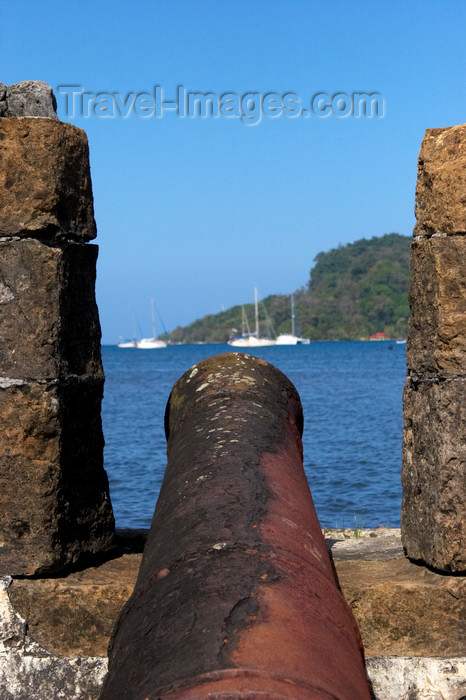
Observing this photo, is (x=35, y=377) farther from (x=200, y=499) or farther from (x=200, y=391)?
(x=200, y=499)

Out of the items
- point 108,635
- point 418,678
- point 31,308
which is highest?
point 31,308

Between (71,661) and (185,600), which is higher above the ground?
(185,600)

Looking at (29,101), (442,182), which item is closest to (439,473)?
(442,182)

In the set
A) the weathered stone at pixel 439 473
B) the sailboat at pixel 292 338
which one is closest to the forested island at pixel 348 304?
the sailboat at pixel 292 338

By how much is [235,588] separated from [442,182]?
2107mm

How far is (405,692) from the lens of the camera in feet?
11.0

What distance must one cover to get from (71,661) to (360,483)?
11.9 metres

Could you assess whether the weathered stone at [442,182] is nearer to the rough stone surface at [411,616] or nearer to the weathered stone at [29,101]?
the rough stone surface at [411,616]

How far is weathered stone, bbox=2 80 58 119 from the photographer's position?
369 cm

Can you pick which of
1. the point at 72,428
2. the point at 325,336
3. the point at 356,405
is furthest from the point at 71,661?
the point at 325,336

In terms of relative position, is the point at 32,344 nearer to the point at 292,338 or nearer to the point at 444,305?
the point at 444,305

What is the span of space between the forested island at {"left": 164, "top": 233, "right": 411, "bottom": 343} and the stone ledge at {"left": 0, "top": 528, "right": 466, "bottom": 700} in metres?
99.1

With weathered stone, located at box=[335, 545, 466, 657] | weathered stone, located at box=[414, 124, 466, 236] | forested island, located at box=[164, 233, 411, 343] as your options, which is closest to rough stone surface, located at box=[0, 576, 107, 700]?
weathered stone, located at box=[335, 545, 466, 657]

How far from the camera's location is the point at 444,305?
346 centimetres
